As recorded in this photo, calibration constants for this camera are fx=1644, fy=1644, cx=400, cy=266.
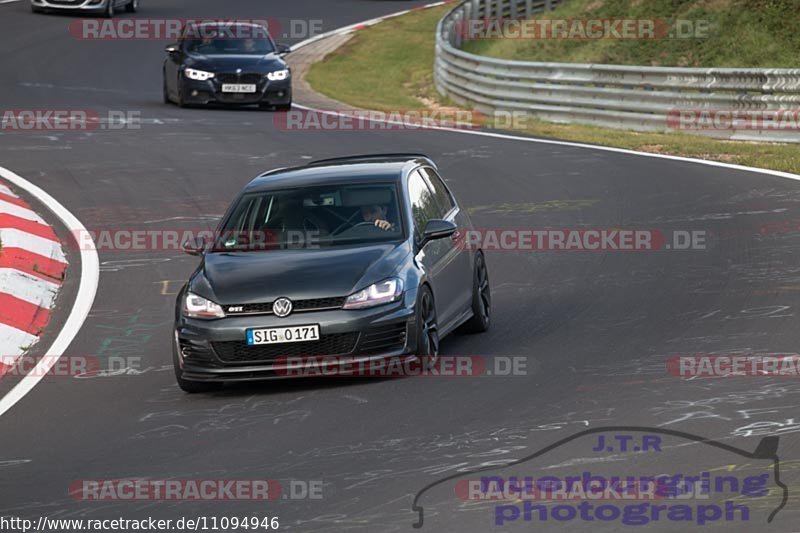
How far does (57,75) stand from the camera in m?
34.0

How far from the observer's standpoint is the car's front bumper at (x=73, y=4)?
44.9 m

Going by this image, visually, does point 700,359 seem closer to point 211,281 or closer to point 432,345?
point 432,345

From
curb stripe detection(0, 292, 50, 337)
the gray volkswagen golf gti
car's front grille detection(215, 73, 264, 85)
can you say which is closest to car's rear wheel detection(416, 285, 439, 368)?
the gray volkswagen golf gti

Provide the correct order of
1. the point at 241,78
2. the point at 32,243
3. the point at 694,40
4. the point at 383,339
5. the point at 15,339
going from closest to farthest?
1. the point at 383,339
2. the point at 15,339
3. the point at 32,243
4. the point at 241,78
5. the point at 694,40

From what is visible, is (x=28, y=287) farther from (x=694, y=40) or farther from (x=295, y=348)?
(x=694, y=40)

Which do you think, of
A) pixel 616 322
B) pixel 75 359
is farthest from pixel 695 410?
pixel 75 359

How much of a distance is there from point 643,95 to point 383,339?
16.0m

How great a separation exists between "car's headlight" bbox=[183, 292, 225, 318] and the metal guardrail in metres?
14.1

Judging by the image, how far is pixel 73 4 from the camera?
147 feet

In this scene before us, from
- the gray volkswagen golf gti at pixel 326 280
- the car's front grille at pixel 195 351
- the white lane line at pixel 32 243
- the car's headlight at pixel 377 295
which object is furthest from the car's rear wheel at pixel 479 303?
the white lane line at pixel 32 243

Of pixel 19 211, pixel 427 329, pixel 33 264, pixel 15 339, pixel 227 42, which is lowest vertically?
pixel 227 42

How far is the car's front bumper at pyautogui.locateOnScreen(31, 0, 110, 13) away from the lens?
44.9 meters

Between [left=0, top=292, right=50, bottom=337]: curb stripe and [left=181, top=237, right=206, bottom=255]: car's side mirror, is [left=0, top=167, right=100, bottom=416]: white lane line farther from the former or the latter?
[left=181, top=237, right=206, bottom=255]: car's side mirror

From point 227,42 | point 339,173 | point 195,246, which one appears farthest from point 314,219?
point 227,42
